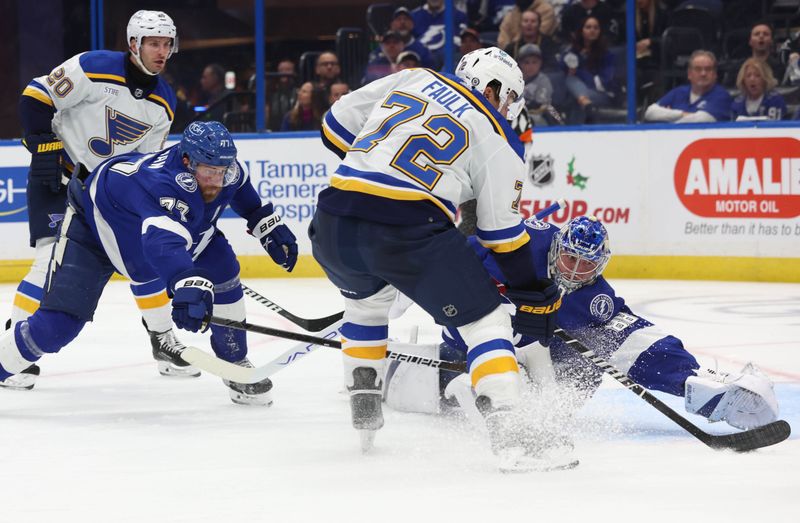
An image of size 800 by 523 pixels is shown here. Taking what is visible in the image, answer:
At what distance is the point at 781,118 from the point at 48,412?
4.28 meters

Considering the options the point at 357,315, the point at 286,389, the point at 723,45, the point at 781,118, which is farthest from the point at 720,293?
the point at 357,315

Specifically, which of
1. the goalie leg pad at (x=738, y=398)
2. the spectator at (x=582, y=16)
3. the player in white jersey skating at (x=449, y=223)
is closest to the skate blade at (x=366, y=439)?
the player in white jersey skating at (x=449, y=223)

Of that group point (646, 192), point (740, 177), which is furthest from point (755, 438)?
point (646, 192)

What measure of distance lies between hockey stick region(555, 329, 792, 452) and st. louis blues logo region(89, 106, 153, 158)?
6.67ft

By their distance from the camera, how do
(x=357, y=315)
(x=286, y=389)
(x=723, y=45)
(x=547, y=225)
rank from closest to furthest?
1. (x=357, y=315)
2. (x=547, y=225)
3. (x=286, y=389)
4. (x=723, y=45)

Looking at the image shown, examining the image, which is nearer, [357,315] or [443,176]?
→ [443,176]

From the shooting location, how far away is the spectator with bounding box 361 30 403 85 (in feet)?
23.5

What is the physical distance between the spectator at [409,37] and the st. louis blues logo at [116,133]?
2940mm

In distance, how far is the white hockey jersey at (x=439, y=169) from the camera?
258cm

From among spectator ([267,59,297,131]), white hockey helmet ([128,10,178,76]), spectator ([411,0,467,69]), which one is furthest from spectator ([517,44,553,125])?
white hockey helmet ([128,10,178,76])

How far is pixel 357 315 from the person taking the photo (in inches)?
111

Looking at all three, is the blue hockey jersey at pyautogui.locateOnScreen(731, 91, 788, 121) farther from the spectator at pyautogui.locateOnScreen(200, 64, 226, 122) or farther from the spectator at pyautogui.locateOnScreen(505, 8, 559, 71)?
the spectator at pyautogui.locateOnScreen(200, 64, 226, 122)

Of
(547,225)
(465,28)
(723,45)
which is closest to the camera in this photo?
(547,225)

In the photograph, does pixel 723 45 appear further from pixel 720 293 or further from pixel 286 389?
pixel 286 389
